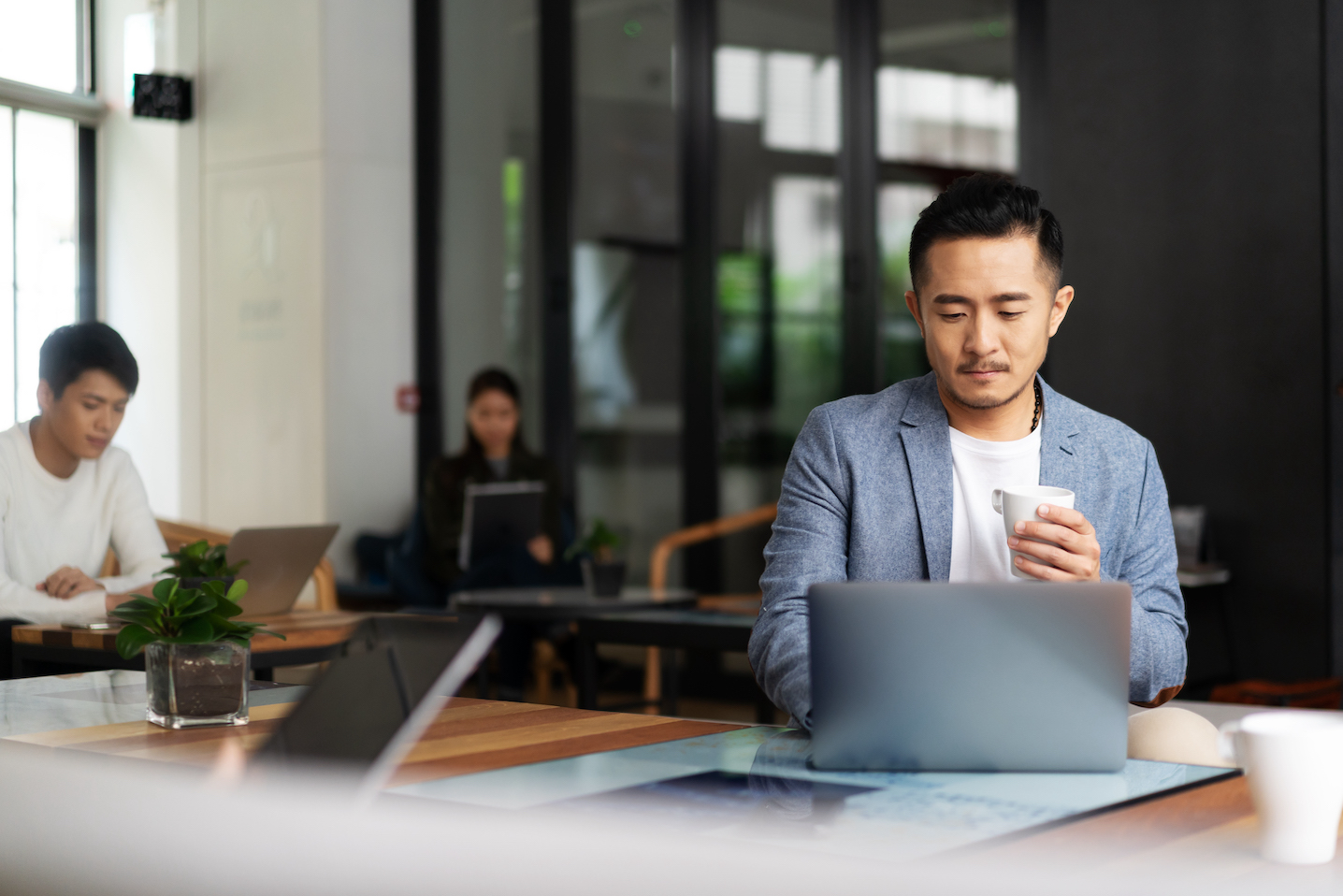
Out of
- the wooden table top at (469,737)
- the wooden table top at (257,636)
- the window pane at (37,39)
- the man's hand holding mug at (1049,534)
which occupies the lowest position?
the wooden table top at (257,636)

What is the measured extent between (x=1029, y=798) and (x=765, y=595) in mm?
722

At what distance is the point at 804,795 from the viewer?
3.90 ft

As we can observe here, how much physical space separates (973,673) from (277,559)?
6.91 feet

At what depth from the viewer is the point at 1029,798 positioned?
1.16m

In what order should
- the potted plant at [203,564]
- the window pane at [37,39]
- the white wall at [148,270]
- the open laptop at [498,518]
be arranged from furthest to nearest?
the white wall at [148,270] < the window pane at [37,39] < the open laptop at [498,518] < the potted plant at [203,564]

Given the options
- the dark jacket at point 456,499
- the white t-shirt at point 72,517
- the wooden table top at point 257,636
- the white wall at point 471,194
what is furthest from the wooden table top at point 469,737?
the white wall at point 471,194

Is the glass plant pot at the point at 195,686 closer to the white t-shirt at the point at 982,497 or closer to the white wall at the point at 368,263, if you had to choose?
the white t-shirt at the point at 982,497

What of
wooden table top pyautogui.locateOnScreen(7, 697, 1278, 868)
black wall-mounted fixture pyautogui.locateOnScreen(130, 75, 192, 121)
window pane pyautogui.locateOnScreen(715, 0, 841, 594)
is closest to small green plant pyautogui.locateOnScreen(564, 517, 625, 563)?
window pane pyautogui.locateOnScreen(715, 0, 841, 594)

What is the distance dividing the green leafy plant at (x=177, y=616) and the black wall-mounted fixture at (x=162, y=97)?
5.66 meters

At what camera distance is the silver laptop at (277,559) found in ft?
9.50

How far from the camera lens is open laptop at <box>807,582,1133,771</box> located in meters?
1.23

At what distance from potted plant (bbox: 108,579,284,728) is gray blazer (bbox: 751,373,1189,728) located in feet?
2.32

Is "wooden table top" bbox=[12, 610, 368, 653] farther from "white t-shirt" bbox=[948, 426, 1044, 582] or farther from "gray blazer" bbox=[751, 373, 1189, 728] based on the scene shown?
"white t-shirt" bbox=[948, 426, 1044, 582]

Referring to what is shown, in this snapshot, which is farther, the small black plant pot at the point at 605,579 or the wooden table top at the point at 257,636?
the small black plant pot at the point at 605,579
